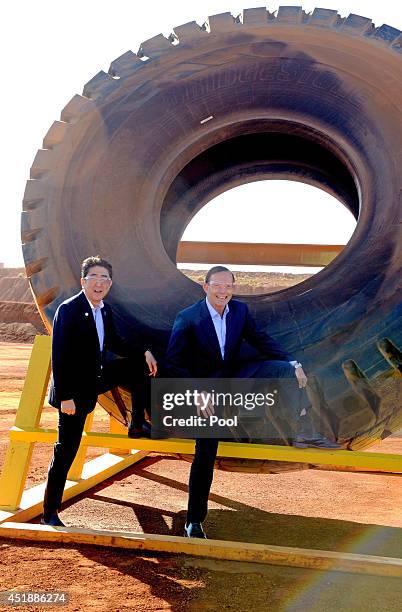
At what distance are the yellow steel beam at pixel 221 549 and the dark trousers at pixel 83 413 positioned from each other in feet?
0.64

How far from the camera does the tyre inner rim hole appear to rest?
453 cm

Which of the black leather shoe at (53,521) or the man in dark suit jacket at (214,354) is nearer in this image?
the man in dark suit jacket at (214,354)

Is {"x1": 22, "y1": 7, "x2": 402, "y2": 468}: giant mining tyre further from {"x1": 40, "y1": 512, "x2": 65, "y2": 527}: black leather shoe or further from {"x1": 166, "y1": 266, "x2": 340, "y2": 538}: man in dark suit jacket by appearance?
{"x1": 40, "y1": 512, "x2": 65, "y2": 527}: black leather shoe

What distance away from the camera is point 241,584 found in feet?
9.36

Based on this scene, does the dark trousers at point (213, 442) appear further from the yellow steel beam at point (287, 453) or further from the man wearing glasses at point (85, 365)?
the man wearing glasses at point (85, 365)

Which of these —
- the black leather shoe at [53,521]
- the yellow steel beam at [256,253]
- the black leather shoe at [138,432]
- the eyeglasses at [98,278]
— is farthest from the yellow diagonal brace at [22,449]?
the yellow steel beam at [256,253]

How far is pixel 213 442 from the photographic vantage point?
3.27m

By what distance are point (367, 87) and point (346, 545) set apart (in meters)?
2.23

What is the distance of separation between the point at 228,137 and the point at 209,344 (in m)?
1.21

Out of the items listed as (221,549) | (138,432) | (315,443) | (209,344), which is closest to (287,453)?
(315,443)

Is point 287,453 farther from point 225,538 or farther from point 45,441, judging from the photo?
point 45,441

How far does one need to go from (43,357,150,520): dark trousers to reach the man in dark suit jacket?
196 mm

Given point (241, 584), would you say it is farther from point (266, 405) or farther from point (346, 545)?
point (346, 545)

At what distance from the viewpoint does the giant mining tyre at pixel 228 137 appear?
339 cm
